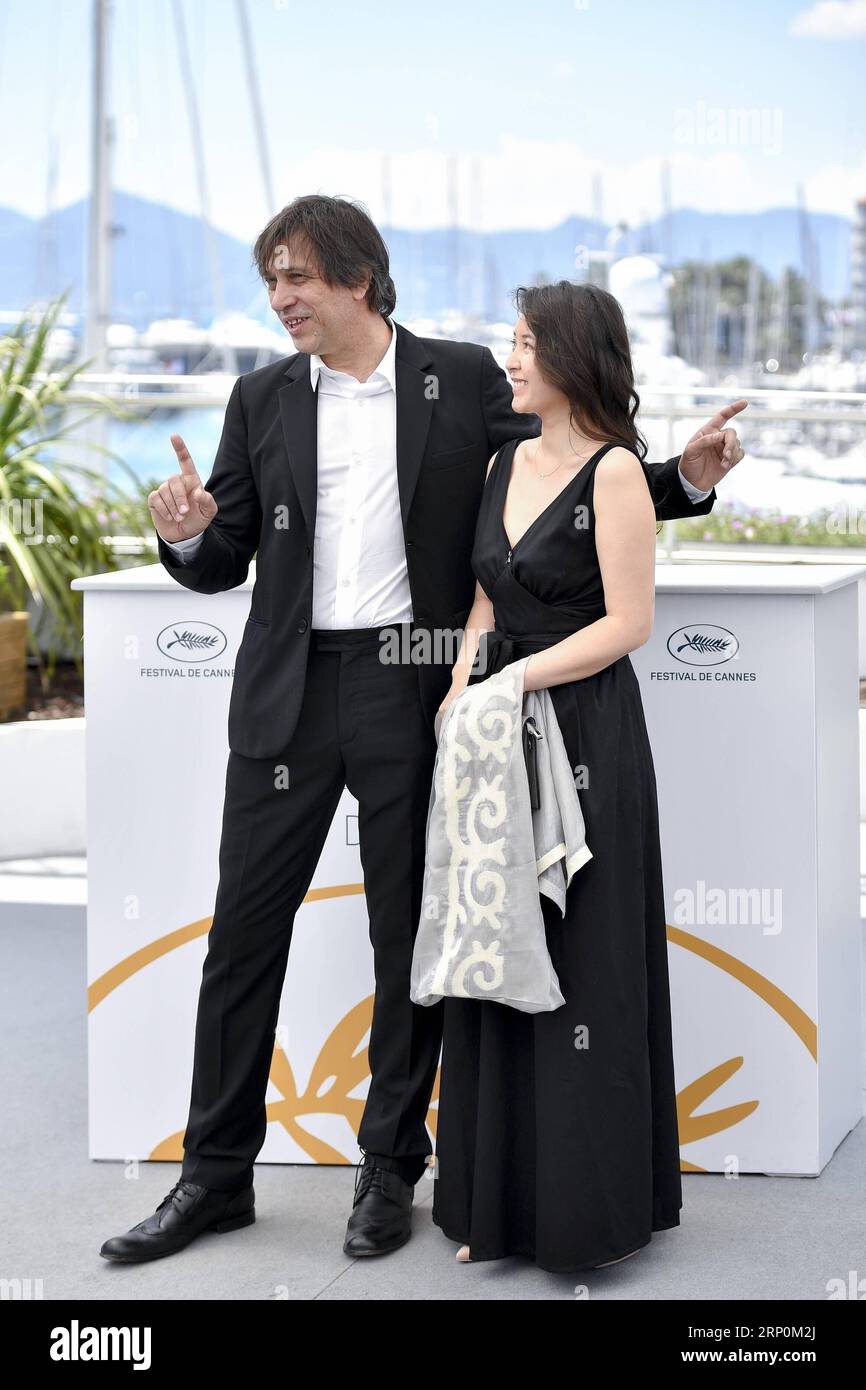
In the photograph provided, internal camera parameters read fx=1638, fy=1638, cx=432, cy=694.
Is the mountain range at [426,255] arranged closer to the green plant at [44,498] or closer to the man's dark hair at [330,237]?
the green plant at [44,498]

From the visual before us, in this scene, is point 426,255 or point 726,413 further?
point 426,255

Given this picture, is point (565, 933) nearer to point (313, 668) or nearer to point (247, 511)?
point (313, 668)

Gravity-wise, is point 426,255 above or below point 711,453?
above

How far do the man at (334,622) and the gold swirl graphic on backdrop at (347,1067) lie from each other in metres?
0.29

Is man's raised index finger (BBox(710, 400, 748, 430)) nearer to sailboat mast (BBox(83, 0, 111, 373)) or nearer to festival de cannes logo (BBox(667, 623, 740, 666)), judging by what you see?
festival de cannes logo (BBox(667, 623, 740, 666))

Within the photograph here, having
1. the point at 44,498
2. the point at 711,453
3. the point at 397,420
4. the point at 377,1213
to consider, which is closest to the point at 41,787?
the point at 44,498

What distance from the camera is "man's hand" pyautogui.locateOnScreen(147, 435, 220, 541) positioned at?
2514 millimetres

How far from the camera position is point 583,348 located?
2.52m

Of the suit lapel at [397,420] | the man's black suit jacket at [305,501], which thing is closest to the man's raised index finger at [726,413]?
the man's black suit jacket at [305,501]

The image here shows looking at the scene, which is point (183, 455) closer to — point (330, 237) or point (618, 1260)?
point (330, 237)

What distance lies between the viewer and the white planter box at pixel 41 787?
219 inches

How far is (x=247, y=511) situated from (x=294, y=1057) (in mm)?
1060

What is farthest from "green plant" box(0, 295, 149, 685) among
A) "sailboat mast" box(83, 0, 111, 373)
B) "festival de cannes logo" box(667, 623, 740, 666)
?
"festival de cannes logo" box(667, 623, 740, 666)

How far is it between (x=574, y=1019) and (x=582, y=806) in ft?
1.09
